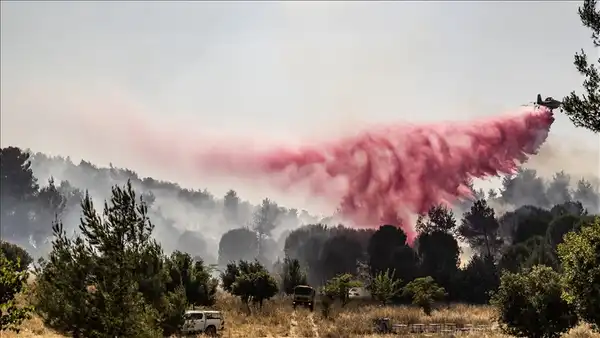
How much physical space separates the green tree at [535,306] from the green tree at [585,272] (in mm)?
5350

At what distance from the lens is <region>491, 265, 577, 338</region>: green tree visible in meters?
27.2

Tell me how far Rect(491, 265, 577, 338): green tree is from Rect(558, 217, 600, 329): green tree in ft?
17.6

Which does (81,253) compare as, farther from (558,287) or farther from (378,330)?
(378,330)

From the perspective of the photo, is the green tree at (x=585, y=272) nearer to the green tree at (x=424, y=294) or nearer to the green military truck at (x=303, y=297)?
the green tree at (x=424, y=294)

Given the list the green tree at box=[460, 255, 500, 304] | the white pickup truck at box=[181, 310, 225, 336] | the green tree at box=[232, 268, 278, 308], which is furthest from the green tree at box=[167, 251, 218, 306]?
the green tree at box=[460, 255, 500, 304]

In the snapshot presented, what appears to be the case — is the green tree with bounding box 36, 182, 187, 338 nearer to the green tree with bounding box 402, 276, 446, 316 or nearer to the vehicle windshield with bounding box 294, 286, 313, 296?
the green tree with bounding box 402, 276, 446, 316

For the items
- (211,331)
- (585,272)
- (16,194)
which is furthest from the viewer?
(16,194)

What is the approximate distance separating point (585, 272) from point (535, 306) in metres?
7.18

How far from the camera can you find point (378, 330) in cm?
4228

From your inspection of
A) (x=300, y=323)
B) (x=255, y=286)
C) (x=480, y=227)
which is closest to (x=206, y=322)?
(x=300, y=323)

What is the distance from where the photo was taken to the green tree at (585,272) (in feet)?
68.4

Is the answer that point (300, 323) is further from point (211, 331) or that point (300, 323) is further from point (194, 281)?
point (211, 331)

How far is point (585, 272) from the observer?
21078mm

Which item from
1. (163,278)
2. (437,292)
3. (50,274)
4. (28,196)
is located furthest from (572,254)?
(28,196)
